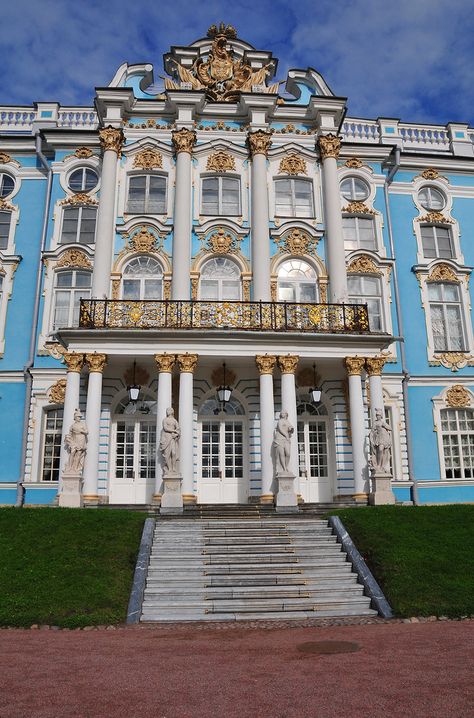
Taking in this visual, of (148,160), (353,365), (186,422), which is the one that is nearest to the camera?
(186,422)

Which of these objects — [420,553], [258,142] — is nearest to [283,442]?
[420,553]

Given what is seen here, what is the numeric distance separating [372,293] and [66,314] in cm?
1120

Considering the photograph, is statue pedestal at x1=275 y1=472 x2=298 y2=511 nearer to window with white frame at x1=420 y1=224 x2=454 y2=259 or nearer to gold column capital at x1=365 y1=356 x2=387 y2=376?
gold column capital at x1=365 y1=356 x2=387 y2=376

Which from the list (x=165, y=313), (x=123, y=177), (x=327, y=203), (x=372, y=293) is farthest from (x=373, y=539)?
(x=123, y=177)

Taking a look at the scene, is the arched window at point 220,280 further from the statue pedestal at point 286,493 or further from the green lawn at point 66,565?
the green lawn at point 66,565

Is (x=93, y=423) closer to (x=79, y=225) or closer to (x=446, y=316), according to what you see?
(x=79, y=225)

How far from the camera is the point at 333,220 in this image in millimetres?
23062

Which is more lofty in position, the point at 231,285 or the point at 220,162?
the point at 220,162

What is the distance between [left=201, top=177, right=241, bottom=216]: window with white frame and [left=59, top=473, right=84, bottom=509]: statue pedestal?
11045 millimetres

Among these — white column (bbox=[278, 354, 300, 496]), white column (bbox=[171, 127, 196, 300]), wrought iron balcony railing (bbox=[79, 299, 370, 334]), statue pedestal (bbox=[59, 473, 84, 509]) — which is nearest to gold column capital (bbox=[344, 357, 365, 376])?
wrought iron balcony railing (bbox=[79, 299, 370, 334])

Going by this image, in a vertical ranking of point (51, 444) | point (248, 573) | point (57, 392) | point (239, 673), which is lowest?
point (239, 673)

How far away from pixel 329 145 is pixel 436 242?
5.70 metres

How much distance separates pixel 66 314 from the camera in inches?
883

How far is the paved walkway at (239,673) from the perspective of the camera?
568 cm
